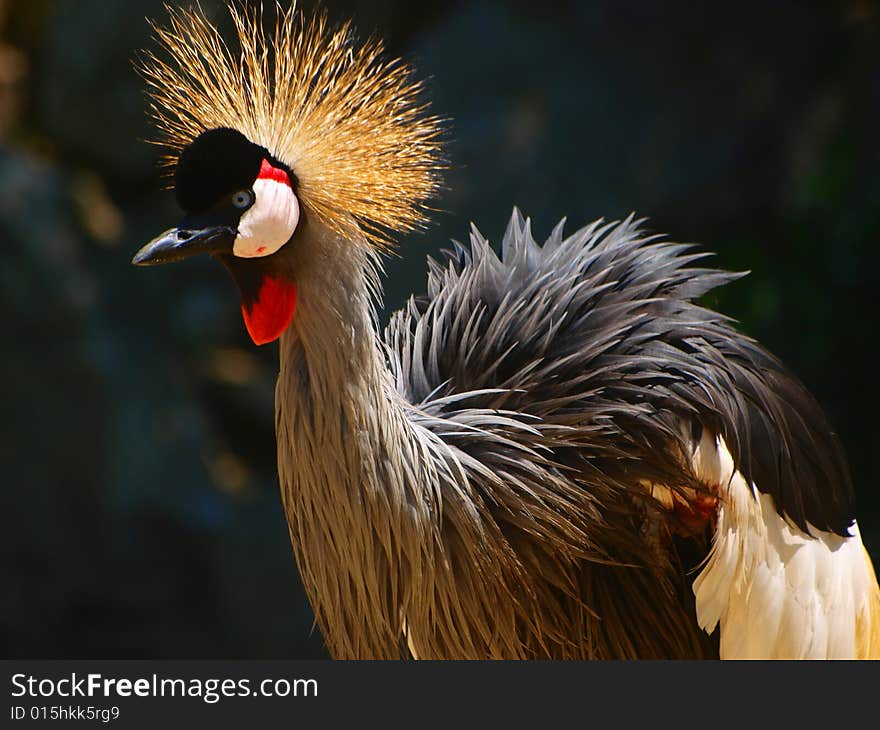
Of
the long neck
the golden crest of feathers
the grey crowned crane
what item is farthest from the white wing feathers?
the golden crest of feathers

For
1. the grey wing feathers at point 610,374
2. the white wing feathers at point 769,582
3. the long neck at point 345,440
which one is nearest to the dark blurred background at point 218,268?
the grey wing feathers at point 610,374

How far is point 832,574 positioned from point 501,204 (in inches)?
72.9

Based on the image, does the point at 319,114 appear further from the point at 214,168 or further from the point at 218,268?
the point at 218,268

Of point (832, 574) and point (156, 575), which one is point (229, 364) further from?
point (832, 574)

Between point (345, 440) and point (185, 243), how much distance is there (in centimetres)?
23

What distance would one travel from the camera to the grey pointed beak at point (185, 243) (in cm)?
106

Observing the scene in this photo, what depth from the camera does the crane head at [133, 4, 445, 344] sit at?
1.08 m

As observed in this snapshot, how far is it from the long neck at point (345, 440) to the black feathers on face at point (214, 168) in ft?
0.29

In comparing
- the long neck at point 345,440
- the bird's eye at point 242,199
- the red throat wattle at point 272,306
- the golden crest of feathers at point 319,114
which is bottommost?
the long neck at point 345,440

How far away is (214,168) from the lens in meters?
1.08

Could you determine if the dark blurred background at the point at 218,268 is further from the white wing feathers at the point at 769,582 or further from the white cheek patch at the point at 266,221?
the white cheek patch at the point at 266,221

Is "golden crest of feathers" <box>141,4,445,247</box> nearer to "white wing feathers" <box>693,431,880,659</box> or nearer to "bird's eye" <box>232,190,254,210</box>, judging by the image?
"bird's eye" <box>232,190,254,210</box>

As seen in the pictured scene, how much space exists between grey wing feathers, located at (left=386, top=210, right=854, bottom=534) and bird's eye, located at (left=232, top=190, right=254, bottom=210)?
0.31 metres

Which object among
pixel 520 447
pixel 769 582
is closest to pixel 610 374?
pixel 520 447
